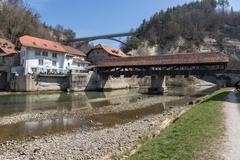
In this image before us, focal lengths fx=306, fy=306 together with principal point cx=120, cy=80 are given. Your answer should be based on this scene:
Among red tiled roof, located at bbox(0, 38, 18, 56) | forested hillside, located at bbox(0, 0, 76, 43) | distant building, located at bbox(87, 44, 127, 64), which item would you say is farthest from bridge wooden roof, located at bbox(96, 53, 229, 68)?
forested hillside, located at bbox(0, 0, 76, 43)

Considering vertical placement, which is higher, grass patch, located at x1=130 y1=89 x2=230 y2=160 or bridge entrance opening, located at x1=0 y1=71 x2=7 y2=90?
bridge entrance opening, located at x1=0 y1=71 x2=7 y2=90

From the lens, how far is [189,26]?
336 feet

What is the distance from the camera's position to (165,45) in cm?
9794

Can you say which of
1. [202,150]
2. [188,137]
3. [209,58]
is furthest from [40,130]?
[209,58]

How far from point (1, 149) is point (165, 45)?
8922 cm

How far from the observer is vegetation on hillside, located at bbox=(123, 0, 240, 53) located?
98.9 m

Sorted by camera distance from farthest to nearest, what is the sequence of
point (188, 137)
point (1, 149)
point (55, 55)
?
point (55, 55)
point (1, 149)
point (188, 137)

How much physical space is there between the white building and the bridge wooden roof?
26.3 ft

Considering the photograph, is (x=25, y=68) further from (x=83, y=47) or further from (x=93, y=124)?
(x=83, y=47)

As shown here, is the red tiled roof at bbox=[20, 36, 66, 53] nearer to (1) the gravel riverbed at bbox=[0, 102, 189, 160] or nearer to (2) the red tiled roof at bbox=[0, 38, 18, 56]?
(2) the red tiled roof at bbox=[0, 38, 18, 56]

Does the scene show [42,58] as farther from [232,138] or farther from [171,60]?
[232,138]

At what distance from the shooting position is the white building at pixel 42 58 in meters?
52.8

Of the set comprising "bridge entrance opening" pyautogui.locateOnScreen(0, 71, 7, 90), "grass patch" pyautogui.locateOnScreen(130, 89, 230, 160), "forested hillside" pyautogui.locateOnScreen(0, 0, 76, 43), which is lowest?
"grass patch" pyautogui.locateOnScreen(130, 89, 230, 160)

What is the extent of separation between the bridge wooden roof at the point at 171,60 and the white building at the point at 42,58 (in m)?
8.02
